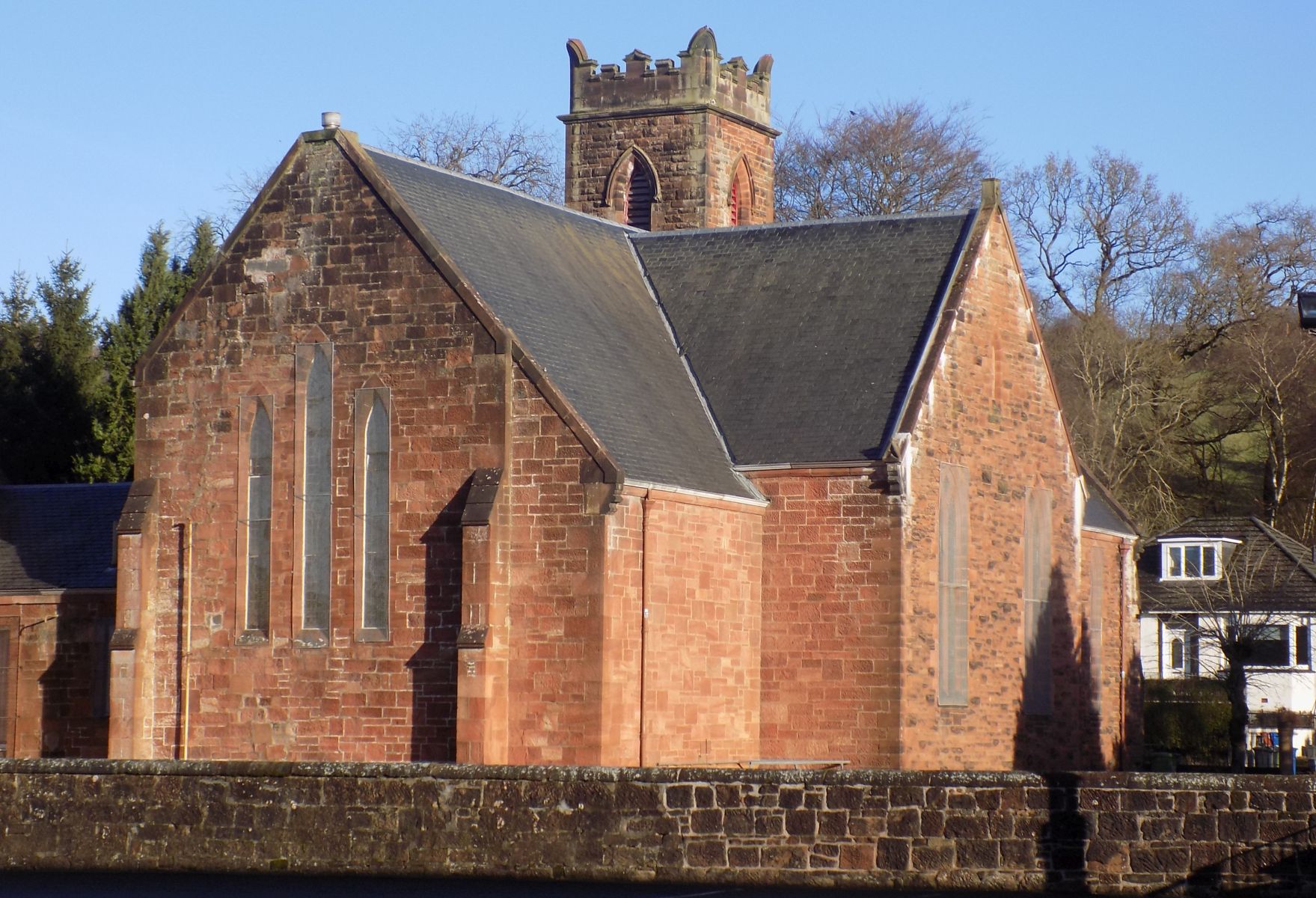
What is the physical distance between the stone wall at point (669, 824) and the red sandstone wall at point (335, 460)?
649cm

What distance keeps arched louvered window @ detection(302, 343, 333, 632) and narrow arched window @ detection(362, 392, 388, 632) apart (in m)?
0.62

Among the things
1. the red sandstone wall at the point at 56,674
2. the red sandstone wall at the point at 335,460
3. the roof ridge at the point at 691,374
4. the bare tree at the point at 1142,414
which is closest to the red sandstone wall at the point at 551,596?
the red sandstone wall at the point at 335,460

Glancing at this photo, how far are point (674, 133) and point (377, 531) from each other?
59.4ft

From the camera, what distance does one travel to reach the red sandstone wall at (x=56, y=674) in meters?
32.2

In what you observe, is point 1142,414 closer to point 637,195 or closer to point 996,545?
point 637,195

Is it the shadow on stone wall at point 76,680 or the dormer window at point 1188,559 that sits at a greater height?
the dormer window at point 1188,559

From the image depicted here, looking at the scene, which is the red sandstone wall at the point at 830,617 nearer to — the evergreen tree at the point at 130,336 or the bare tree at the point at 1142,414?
the evergreen tree at the point at 130,336

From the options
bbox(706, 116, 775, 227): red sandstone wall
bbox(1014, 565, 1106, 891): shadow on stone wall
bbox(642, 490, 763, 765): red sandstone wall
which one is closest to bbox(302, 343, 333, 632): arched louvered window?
bbox(642, 490, 763, 765): red sandstone wall

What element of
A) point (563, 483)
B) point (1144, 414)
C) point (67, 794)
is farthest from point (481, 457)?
point (1144, 414)

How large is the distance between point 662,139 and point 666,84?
47.9 inches

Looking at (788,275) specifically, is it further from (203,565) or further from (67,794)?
(67,794)

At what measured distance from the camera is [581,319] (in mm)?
29766

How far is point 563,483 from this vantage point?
2616cm

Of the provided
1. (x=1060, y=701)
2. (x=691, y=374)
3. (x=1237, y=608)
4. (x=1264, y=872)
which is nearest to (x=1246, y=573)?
(x=1237, y=608)
